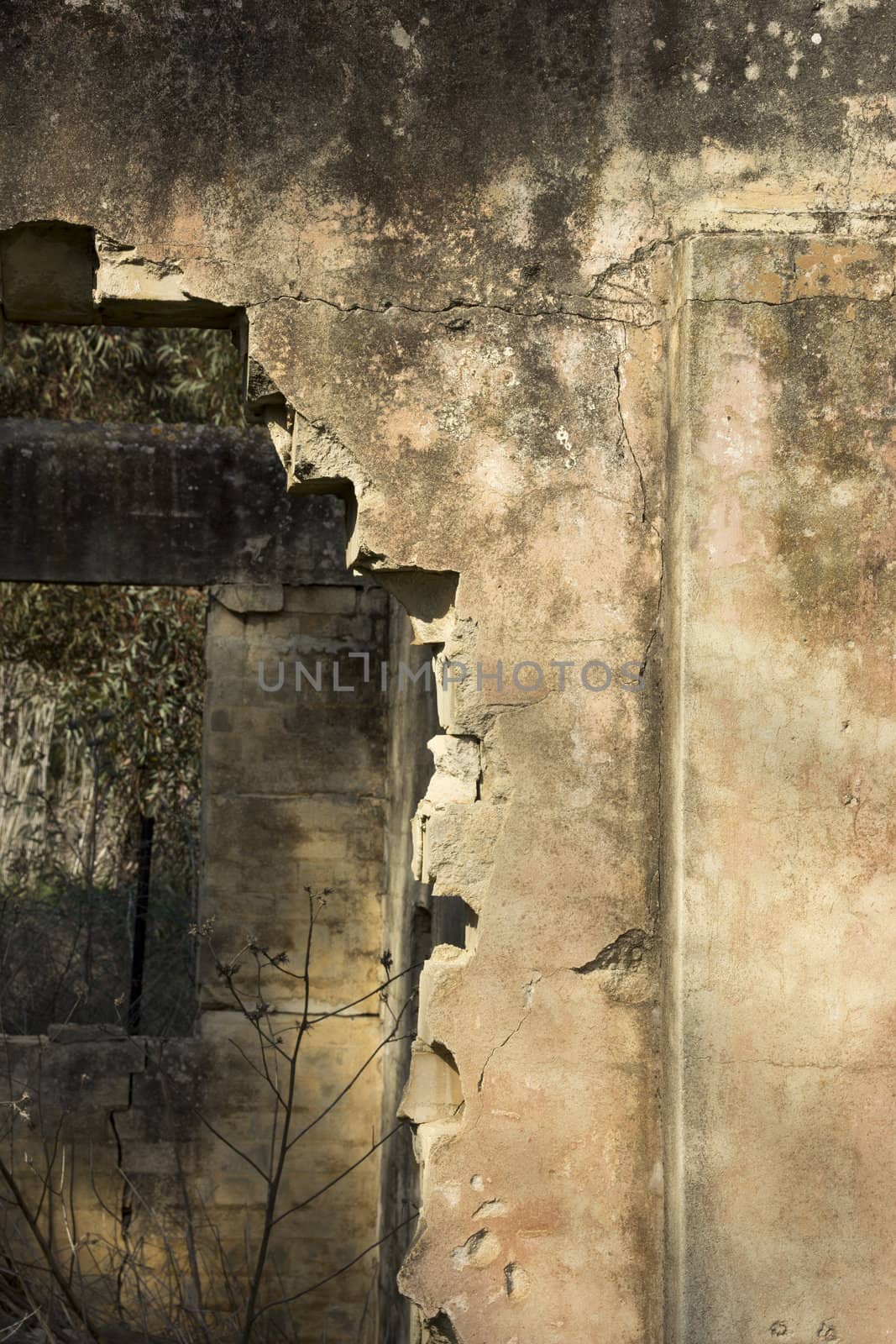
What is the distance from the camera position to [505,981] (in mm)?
2906

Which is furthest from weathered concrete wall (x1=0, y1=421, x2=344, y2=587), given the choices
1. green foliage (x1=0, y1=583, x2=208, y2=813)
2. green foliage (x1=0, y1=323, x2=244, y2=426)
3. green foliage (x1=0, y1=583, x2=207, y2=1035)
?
green foliage (x1=0, y1=323, x2=244, y2=426)

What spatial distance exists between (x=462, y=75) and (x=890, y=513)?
4.28 ft

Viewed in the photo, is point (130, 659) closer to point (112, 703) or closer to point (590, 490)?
point (112, 703)

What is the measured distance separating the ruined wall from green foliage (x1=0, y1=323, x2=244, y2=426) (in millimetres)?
7784

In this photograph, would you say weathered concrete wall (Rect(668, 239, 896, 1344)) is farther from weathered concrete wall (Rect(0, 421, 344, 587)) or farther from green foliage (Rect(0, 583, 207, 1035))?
green foliage (Rect(0, 583, 207, 1035))

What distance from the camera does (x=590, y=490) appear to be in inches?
117

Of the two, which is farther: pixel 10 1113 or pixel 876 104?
pixel 10 1113

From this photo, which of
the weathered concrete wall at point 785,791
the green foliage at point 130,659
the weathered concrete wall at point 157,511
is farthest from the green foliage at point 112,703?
the weathered concrete wall at point 785,791

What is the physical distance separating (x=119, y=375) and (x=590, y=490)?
343 inches

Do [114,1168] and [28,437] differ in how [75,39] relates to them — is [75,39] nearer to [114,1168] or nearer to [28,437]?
[28,437]

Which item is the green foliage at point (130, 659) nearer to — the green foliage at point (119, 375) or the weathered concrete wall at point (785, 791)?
the green foliage at point (119, 375)

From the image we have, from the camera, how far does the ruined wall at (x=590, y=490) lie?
2.85 meters

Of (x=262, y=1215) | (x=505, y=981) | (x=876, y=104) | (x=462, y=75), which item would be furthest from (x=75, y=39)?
(x=262, y=1215)

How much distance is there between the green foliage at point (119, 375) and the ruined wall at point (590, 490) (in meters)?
7.78
